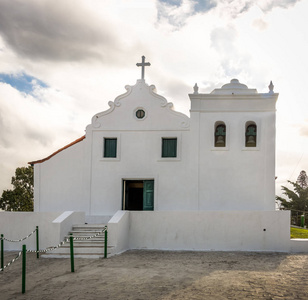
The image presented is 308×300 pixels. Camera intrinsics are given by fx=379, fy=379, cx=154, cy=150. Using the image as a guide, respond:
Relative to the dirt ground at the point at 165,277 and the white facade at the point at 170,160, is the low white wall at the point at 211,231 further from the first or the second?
the white facade at the point at 170,160

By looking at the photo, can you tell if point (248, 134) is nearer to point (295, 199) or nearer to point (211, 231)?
point (211, 231)

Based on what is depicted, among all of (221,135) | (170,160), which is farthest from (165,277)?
(221,135)

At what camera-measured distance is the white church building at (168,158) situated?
17.4 meters

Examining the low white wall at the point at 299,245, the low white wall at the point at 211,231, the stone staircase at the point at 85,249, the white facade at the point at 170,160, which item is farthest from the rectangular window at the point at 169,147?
the low white wall at the point at 299,245

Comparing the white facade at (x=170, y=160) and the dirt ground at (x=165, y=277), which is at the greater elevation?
the white facade at (x=170, y=160)

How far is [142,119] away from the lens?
59.3 ft

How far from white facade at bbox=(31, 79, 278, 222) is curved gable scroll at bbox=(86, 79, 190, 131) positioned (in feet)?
0.15

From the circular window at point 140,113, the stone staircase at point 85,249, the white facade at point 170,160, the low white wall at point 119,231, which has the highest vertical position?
the circular window at point 140,113

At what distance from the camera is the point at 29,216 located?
15.6 m

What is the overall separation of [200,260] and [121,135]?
7714 mm

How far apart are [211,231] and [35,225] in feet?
23.5

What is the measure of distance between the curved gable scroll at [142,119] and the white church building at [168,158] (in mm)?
48

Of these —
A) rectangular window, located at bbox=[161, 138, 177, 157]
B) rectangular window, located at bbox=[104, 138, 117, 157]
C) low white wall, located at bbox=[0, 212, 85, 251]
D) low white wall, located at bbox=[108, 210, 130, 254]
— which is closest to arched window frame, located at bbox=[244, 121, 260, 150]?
rectangular window, located at bbox=[161, 138, 177, 157]

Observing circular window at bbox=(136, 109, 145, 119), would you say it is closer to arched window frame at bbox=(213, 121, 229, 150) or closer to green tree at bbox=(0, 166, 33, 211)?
arched window frame at bbox=(213, 121, 229, 150)
